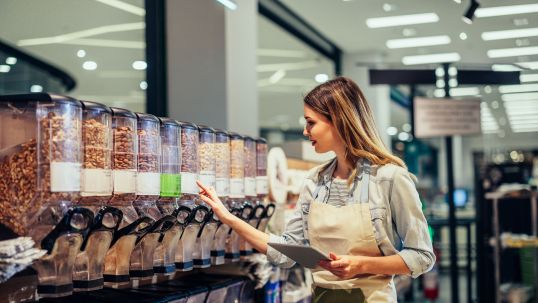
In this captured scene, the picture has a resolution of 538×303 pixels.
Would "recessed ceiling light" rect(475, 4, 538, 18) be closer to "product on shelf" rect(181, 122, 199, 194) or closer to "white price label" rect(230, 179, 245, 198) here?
"white price label" rect(230, 179, 245, 198)

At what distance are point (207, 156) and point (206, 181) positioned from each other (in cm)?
11

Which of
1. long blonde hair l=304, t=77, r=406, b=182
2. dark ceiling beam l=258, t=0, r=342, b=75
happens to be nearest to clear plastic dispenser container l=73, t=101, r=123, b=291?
long blonde hair l=304, t=77, r=406, b=182

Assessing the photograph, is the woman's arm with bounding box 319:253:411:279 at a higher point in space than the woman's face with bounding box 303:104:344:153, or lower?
lower

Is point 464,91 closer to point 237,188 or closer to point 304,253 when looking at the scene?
point 237,188

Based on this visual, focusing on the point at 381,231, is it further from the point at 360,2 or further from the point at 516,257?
the point at 516,257

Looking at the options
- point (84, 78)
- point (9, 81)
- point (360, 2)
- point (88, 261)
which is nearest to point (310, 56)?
point (360, 2)

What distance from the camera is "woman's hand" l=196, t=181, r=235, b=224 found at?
2525mm

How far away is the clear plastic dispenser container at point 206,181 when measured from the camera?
2.62 meters

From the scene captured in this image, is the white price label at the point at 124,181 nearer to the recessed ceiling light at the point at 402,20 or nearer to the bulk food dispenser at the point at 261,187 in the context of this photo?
the bulk food dispenser at the point at 261,187

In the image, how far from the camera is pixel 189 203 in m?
2.52

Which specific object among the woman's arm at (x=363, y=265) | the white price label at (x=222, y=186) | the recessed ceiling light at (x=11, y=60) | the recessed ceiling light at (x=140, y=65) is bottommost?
the woman's arm at (x=363, y=265)

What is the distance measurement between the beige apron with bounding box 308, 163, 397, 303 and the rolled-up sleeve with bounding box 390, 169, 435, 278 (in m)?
0.10

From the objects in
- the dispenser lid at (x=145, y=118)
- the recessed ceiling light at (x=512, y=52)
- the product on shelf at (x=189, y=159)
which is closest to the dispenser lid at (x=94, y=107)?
the dispenser lid at (x=145, y=118)

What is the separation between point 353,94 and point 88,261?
109cm
